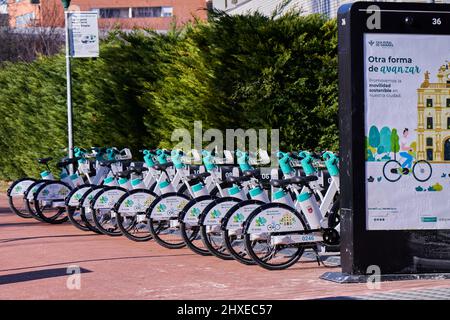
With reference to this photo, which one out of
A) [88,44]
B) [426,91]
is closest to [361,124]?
[426,91]

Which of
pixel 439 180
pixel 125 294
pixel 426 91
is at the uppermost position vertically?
pixel 426 91

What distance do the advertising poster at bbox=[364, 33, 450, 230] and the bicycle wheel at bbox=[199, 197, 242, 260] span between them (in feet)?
8.01

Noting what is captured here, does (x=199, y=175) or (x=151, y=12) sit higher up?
(x=151, y=12)

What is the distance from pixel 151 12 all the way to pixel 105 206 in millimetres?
62025

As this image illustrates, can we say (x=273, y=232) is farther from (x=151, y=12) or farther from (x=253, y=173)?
(x=151, y=12)

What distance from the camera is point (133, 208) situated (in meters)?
12.9

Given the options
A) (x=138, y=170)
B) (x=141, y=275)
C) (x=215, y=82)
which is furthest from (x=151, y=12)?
(x=141, y=275)

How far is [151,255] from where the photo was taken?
1180cm

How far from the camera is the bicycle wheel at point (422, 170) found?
30.1 ft

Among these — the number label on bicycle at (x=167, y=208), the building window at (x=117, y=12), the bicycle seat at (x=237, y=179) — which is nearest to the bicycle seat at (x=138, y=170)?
the number label on bicycle at (x=167, y=208)

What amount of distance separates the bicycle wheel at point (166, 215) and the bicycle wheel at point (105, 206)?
1091 mm

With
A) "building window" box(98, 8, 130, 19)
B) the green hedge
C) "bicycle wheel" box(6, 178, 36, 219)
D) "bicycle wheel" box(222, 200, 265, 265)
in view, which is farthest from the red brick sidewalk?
"building window" box(98, 8, 130, 19)

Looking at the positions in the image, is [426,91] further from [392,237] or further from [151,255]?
[151,255]

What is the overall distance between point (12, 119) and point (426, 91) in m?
18.1
